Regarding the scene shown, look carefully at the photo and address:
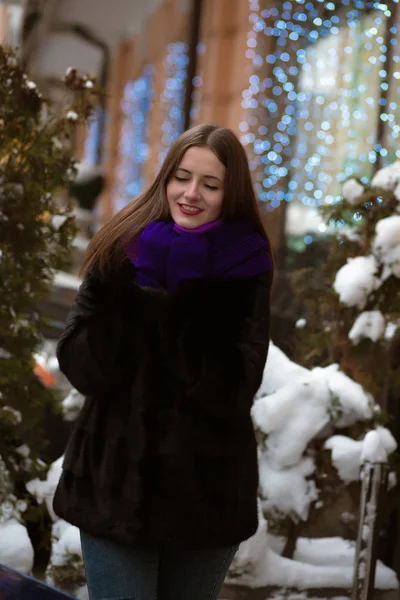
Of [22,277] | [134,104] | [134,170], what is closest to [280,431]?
[22,277]

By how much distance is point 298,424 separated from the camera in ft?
13.2

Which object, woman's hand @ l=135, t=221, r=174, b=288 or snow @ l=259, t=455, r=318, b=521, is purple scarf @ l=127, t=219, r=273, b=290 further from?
snow @ l=259, t=455, r=318, b=521

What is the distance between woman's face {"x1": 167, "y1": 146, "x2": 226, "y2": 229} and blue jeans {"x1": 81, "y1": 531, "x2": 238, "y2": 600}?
0.74 metres

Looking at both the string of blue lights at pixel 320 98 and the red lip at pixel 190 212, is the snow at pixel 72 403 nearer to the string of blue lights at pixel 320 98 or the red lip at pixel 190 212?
the red lip at pixel 190 212

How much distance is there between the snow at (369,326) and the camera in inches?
160

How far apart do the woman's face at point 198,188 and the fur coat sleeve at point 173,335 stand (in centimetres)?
16

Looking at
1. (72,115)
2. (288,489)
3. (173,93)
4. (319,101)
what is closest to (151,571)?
(288,489)

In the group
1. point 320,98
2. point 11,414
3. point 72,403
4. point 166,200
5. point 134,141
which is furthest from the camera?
point 134,141

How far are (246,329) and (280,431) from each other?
6.35 feet

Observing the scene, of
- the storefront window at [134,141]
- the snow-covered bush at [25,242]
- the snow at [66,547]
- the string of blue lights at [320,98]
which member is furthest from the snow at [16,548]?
the storefront window at [134,141]

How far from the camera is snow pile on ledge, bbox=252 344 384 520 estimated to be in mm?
4008

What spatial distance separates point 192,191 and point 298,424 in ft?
6.60

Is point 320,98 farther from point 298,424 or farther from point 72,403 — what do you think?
point 72,403

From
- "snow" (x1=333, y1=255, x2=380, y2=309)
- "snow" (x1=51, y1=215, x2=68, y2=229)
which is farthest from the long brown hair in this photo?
"snow" (x1=333, y1=255, x2=380, y2=309)
